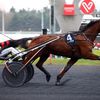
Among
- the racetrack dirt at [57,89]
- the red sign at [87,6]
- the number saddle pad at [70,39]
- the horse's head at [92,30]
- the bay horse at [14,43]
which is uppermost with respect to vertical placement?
the red sign at [87,6]

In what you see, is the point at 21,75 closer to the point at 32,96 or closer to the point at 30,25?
the point at 32,96

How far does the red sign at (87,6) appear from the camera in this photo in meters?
23.8

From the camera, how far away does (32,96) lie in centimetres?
1187

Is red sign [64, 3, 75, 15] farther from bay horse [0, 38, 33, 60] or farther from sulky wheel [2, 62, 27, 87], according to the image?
sulky wheel [2, 62, 27, 87]

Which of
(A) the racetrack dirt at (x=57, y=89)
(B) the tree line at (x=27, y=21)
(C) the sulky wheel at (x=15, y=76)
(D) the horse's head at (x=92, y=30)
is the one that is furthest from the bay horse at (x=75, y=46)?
(B) the tree line at (x=27, y=21)

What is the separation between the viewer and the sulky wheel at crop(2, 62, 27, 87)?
13.8 meters

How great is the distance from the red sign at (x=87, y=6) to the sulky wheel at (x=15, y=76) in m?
10.4

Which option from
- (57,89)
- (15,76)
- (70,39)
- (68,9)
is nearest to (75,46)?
(70,39)

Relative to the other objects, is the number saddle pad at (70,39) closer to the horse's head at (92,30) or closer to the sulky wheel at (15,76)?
the horse's head at (92,30)

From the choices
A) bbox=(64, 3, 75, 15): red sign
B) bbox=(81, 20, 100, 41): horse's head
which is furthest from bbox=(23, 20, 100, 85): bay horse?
bbox=(64, 3, 75, 15): red sign

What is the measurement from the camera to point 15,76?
45.3ft

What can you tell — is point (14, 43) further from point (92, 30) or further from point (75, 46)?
point (92, 30)

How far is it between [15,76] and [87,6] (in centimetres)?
1076

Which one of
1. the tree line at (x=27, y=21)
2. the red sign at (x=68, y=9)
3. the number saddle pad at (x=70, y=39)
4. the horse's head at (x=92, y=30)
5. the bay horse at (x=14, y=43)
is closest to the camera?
the number saddle pad at (x=70, y=39)
